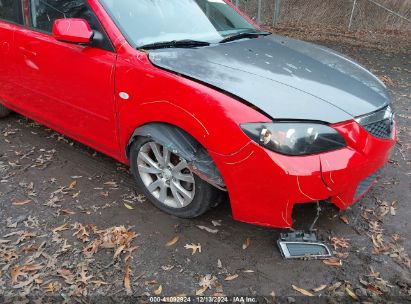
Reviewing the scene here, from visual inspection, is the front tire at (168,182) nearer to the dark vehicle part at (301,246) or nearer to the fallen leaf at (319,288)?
the dark vehicle part at (301,246)

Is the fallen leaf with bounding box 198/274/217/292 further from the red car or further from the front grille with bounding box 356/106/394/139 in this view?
the front grille with bounding box 356/106/394/139

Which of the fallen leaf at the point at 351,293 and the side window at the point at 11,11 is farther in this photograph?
the side window at the point at 11,11

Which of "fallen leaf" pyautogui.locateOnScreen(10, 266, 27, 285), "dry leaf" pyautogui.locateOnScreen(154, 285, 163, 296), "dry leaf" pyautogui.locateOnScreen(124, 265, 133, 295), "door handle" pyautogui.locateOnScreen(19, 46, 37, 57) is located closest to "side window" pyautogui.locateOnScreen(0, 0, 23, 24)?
"door handle" pyautogui.locateOnScreen(19, 46, 37, 57)

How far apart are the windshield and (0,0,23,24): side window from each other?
3.98 feet

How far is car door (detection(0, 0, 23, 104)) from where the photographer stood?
3737mm

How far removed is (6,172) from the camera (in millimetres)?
3672

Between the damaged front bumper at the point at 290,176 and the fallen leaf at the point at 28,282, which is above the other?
the damaged front bumper at the point at 290,176

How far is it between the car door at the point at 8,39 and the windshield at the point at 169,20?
4.17 feet

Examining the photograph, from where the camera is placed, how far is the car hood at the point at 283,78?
2439mm

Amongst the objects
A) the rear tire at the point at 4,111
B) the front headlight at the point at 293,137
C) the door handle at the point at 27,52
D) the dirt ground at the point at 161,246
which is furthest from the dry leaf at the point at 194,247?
the rear tire at the point at 4,111

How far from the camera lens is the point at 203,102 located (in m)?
2.48

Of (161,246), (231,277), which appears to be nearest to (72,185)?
(161,246)

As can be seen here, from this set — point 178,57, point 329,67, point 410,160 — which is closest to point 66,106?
point 178,57

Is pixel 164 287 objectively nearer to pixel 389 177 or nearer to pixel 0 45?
pixel 389 177
